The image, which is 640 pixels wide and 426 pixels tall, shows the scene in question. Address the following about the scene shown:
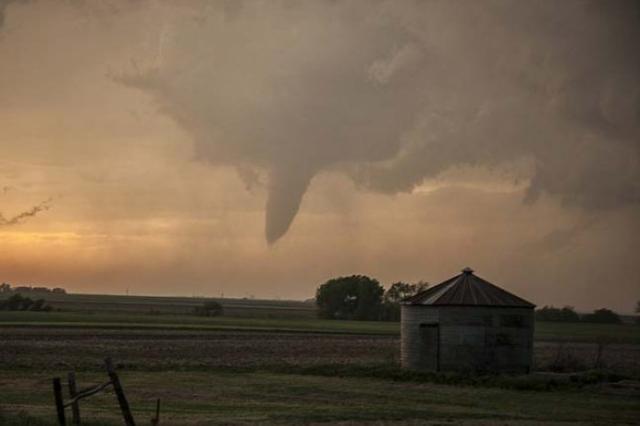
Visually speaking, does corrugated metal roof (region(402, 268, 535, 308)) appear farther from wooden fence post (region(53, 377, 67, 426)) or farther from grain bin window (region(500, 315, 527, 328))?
wooden fence post (region(53, 377, 67, 426))

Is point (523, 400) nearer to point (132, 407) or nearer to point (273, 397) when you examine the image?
point (273, 397)

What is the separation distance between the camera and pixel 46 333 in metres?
78.4

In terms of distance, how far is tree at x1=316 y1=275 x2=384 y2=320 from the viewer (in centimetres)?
15600

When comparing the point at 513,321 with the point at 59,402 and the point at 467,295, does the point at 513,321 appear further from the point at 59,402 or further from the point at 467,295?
the point at 59,402

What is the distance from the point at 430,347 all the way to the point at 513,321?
426cm

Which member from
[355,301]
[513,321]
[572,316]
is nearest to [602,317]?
[572,316]

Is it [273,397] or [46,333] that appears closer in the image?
[273,397]

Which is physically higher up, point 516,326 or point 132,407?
point 516,326

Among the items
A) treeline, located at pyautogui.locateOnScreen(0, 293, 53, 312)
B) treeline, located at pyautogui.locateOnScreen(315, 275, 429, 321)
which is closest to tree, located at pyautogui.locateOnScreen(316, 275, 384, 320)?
treeline, located at pyautogui.locateOnScreen(315, 275, 429, 321)

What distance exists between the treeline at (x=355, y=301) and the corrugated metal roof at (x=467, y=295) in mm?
107771

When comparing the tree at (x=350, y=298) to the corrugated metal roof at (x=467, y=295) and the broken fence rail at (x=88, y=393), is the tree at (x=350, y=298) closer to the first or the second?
the corrugated metal roof at (x=467, y=295)

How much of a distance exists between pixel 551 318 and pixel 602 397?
153402mm

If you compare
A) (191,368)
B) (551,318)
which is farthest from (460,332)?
(551,318)

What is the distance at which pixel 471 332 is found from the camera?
44219 millimetres
